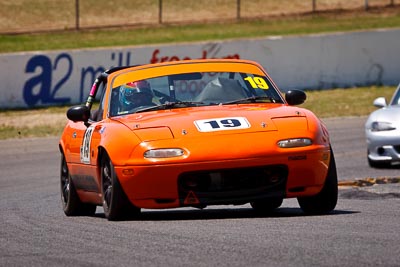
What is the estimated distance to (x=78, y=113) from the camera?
10.7 m

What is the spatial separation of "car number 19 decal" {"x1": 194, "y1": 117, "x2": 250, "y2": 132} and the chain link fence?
2464 centimetres

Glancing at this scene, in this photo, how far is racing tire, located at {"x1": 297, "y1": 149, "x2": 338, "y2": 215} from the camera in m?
9.54

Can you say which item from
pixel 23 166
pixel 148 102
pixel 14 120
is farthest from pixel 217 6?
pixel 148 102

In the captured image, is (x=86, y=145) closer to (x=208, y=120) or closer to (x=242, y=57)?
(x=208, y=120)

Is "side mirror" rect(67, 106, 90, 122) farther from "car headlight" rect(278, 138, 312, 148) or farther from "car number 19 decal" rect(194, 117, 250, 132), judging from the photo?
"car headlight" rect(278, 138, 312, 148)

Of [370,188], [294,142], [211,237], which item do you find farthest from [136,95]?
[370,188]

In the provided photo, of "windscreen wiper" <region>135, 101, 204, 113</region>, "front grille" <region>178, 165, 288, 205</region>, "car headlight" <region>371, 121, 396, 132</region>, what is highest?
"windscreen wiper" <region>135, 101, 204, 113</region>

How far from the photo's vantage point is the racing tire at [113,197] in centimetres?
929

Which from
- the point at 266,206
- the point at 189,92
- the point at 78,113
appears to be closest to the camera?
the point at 189,92

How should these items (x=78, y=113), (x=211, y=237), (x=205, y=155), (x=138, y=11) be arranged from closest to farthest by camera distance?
1. (x=211, y=237)
2. (x=205, y=155)
3. (x=78, y=113)
4. (x=138, y=11)

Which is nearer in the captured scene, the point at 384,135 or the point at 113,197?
the point at 113,197

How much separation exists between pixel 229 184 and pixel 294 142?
580mm

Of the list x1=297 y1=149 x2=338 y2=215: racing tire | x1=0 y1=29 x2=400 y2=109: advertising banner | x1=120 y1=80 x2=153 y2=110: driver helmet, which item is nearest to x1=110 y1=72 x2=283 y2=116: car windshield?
x1=120 y1=80 x2=153 y2=110: driver helmet

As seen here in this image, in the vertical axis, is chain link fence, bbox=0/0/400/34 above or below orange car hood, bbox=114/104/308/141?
below
